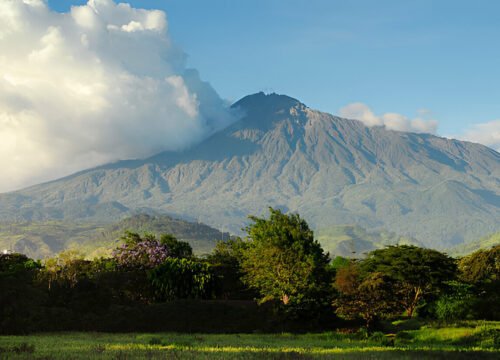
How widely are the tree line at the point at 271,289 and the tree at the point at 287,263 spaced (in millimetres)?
102

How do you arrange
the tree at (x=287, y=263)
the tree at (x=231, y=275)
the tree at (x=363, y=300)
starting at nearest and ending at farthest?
the tree at (x=363, y=300)
the tree at (x=287, y=263)
the tree at (x=231, y=275)

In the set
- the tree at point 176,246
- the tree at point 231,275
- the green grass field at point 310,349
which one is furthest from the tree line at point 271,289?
the tree at point 176,246

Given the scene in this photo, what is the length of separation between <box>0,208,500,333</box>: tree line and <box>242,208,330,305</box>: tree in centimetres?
10

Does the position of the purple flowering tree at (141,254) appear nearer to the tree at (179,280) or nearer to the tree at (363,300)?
the tree at (179,280)

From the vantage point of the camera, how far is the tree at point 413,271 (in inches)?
2208

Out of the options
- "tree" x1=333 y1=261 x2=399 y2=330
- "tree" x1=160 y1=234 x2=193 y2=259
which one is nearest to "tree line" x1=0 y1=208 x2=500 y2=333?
"tree" x1=333 y1=261 x2=399 y2=330

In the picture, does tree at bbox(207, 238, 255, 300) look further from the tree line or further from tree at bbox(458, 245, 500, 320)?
tree at bbox(458, 245, 500, 320)

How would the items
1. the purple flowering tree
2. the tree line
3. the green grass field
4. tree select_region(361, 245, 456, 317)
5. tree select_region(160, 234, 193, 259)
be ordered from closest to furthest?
the green grass field, the tree line, tree select_region(361, 245, 456, 317), the purple flowering tree, tree select_region(160, 234, 193, 259)

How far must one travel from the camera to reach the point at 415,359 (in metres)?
25.0

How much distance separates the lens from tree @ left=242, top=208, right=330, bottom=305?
50094 mm

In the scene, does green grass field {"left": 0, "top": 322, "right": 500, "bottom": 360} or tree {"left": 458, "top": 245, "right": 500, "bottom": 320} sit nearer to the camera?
green grass field {"left": 0, "top": 322, "right": 500, "bottom": 360}

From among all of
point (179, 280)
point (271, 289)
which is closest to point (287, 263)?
point (271, 289)

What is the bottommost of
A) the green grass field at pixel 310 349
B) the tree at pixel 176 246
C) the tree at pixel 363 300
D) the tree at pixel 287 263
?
the green grass field at pixel 310 349

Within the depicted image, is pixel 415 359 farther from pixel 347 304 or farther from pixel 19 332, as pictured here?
pixel 19 332
